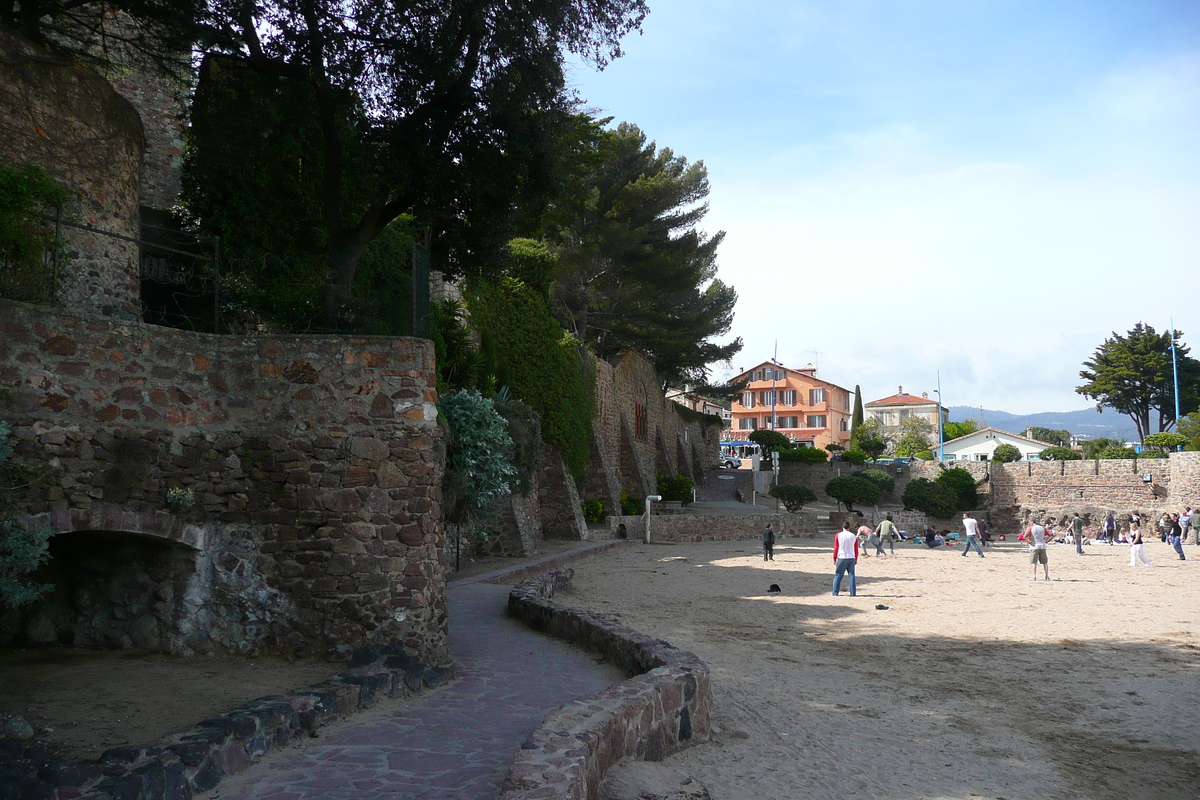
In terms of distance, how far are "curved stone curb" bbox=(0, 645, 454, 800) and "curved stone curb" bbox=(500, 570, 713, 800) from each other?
1.96 m

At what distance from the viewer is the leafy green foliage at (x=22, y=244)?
302 inches

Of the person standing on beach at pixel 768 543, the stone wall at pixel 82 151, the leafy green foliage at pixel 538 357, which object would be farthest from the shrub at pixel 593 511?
the stone wall at pixel 82 151

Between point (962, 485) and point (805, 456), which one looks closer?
point (962, 485)

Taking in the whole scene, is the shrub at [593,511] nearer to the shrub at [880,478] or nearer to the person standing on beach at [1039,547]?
the person standing on beach at [1039,547]

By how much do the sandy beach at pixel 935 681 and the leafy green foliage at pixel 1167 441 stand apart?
3182cm

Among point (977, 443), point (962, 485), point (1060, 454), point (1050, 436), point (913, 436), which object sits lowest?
point (962, 485)

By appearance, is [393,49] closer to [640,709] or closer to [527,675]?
[527,675]

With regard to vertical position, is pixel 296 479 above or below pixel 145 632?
above

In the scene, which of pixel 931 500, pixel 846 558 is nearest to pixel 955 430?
pixel 931 500

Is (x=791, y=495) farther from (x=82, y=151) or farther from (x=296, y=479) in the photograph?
(x=296, y=479)

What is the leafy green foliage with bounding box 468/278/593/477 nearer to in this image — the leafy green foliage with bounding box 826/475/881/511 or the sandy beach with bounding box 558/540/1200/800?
the sandy beach with bounding box 558/540/1200/800

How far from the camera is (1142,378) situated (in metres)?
61.7

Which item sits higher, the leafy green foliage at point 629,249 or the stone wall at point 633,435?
the leafy green foliage at point 629,249

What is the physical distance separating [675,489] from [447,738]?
31162 mm
